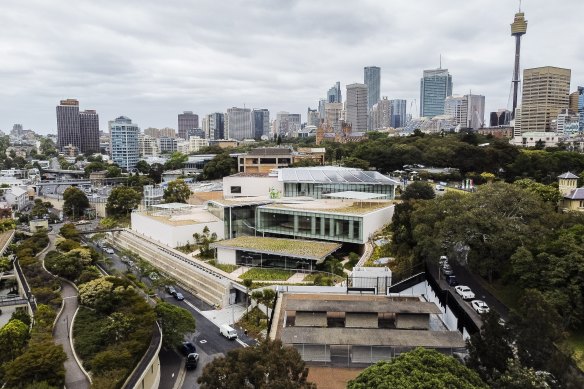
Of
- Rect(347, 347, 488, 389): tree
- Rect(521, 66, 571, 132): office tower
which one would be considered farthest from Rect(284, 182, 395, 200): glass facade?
Rect(521, 66, 571, 132): office tower

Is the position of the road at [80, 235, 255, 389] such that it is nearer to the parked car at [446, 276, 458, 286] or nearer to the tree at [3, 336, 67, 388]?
the tree at [3, 336, 67, 388]

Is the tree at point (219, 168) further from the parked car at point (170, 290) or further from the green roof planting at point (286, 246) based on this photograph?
the parked car at point (170, 290)

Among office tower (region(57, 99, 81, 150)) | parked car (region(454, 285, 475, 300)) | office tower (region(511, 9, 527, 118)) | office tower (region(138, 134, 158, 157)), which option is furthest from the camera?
office tower (region(57, 99, 81, 150))

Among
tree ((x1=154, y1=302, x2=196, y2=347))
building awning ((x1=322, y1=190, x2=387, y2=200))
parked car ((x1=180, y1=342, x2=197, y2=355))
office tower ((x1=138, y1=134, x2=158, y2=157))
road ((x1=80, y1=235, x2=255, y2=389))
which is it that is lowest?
road ((x1=80, y1=235, x2=255, y2=389))

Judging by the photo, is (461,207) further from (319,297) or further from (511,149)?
(511,149)

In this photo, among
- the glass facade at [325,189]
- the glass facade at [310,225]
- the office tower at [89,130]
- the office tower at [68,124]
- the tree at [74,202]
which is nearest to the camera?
the glass facade at [310,225]

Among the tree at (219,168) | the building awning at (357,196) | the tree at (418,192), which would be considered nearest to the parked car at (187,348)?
the building awning at (357,196)
